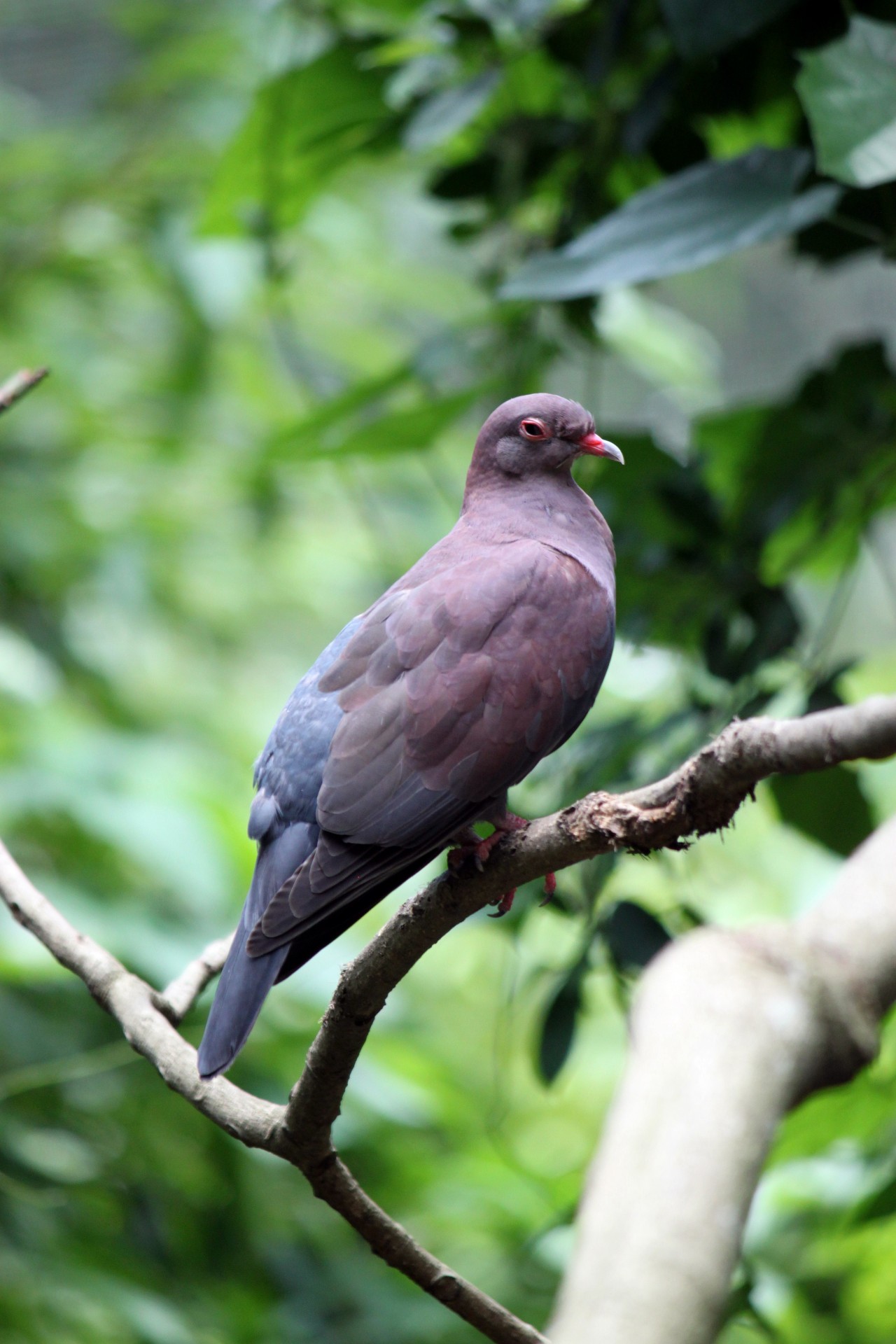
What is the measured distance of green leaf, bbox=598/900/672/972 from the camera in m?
2.03

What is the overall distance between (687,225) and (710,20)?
0.31 metres

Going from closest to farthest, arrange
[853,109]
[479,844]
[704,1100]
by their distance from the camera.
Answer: [704,1100]
[479,844]
[853,109]

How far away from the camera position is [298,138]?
2.61 meters

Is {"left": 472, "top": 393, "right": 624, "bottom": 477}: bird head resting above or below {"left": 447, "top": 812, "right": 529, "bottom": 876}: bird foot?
above

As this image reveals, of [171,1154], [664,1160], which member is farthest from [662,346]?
[664,1160]

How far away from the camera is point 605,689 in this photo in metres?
3.09

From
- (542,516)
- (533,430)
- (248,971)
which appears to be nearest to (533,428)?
(533,430)

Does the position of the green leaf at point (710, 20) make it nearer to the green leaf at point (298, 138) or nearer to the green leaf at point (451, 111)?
the green leaf at point (451, 111)

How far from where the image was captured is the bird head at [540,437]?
1.94m

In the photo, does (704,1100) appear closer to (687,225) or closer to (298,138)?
(687,225)

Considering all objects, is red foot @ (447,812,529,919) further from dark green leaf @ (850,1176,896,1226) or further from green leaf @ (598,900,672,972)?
dark green leaf @ (850,1176,896,1226)

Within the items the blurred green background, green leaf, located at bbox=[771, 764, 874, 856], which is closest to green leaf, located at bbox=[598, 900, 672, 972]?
the blurred green background

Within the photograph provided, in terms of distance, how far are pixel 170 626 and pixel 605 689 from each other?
5.67 ft

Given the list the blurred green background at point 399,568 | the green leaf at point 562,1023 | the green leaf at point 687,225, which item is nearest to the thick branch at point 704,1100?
the blurred green background at point 399,568
